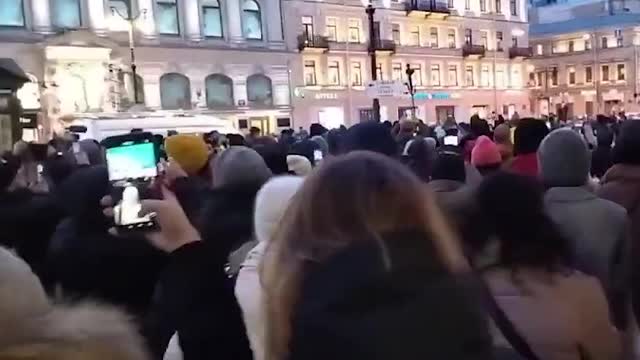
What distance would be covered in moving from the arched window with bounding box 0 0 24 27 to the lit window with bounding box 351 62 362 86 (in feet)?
63.0

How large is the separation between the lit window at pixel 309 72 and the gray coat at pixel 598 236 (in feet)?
138

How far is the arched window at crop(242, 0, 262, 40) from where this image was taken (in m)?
43.3

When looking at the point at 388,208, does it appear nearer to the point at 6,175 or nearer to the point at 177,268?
the point at 177,268

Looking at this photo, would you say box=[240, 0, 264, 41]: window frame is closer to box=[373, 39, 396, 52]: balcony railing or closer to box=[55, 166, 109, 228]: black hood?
box=[373, 39, 396, 52]: balcony railing

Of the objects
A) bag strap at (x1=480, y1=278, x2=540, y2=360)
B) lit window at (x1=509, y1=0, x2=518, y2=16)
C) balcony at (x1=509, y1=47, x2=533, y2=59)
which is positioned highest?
lit window at (x1=509, y1=0, x2=518, y2=16)

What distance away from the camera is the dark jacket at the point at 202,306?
351cm

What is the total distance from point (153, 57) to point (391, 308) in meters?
38.7

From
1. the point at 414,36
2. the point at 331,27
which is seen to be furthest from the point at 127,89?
the point at 414,36


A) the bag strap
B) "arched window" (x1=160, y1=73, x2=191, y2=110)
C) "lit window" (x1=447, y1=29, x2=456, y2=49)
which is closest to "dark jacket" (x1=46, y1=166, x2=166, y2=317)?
the bag strap

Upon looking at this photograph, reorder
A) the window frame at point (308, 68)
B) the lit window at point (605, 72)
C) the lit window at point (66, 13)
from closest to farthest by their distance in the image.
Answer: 1. the lit window at point (66, 13)
2. the window frame at point (308, 68)
3. the lit window at point (605, 72)

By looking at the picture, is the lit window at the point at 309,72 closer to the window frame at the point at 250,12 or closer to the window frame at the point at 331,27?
the window frame at the point at 331,27

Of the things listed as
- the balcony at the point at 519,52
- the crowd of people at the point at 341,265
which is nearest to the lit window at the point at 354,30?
the balcony at the point at 519,52

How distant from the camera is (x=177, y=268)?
3514 millimetres

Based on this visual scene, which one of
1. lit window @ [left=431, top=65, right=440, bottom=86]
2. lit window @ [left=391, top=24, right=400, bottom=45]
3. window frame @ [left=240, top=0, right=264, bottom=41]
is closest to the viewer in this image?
window frame @ [left=240, top=0, right=264, bottom=41]
